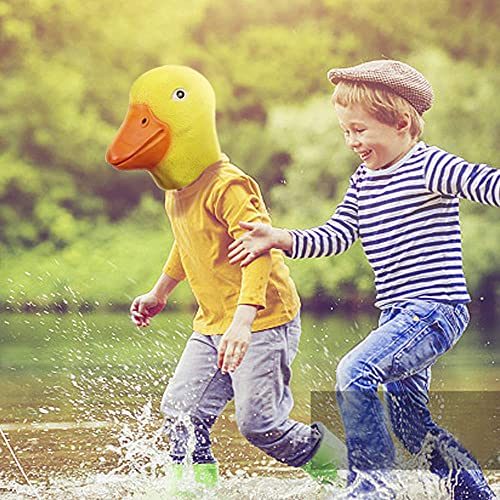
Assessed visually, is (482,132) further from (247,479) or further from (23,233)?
(247,479)

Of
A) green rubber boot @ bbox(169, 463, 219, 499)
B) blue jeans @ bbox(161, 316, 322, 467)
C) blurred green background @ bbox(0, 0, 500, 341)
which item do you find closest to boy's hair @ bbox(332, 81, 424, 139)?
blue jeans @ bbox(161, 316, 322, 467)

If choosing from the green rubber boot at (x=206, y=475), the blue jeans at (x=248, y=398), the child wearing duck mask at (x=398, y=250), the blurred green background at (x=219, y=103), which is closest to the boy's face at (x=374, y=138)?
the child wearing duck mask at (x=398, y=250)

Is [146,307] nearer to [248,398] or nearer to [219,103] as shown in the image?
[248,398]

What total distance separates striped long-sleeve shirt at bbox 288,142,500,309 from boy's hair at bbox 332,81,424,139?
0.18 ft

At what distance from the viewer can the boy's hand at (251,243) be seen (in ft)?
5.41

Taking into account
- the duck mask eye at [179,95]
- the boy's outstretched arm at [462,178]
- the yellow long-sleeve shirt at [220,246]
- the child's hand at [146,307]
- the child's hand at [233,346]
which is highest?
the duck mask eye at [179,95]

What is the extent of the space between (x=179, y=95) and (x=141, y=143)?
11 centimetres

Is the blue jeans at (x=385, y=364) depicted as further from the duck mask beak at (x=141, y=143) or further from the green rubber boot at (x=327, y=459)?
the duck mask beak at (x=141, y=143)

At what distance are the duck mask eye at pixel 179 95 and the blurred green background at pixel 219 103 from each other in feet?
5.24

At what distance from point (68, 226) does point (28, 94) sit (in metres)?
0.54

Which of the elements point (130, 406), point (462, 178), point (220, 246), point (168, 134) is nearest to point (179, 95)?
point (168, 134)

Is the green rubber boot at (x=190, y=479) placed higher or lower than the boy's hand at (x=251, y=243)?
lower

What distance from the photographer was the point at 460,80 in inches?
148

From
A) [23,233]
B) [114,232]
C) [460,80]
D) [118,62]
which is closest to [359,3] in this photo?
[460,80]
